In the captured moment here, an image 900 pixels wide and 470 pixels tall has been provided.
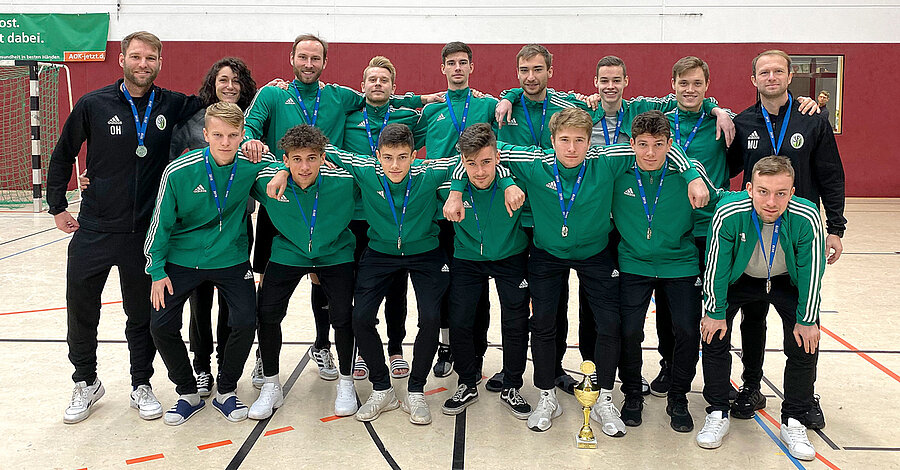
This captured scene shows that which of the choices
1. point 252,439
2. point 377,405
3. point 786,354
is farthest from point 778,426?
point 252,439

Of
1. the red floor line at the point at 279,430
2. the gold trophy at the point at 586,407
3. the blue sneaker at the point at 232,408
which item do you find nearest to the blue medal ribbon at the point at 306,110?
the blue sneaker at the point at 232,408

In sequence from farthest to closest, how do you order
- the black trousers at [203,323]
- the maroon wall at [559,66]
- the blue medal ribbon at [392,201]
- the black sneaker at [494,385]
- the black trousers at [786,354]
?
the maroon wall at [559,66] < the black sneaker at [494,385] < the black trousers at [203,323] < the blue medal ribbon at [392,201] < the black trousers at [786,354]

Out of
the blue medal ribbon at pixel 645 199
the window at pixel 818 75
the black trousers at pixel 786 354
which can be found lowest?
the black trousers at pixel 786 354

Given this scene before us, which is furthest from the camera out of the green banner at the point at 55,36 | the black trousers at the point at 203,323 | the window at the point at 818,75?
the window at the point at 818,75

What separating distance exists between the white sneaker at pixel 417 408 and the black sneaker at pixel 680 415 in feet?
3.84

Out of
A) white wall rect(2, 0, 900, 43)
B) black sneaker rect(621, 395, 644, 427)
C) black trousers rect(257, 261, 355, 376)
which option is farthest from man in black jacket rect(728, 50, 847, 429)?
white wall rect(2, 0, 900, 43)

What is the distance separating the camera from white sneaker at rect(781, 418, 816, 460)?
9.78 feet

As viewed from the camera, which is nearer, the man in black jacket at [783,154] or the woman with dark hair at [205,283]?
the man in black jacket at [783,154]

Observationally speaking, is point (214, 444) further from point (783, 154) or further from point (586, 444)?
point (783, 154)

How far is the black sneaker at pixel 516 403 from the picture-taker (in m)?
3.45

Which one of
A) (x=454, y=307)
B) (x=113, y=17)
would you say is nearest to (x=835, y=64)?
(x=454, y=307)

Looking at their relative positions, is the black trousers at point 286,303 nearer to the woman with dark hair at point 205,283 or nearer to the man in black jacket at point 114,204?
the woman with dark hair at point 205,283

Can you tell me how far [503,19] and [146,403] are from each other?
9.87m

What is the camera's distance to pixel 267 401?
350cm
